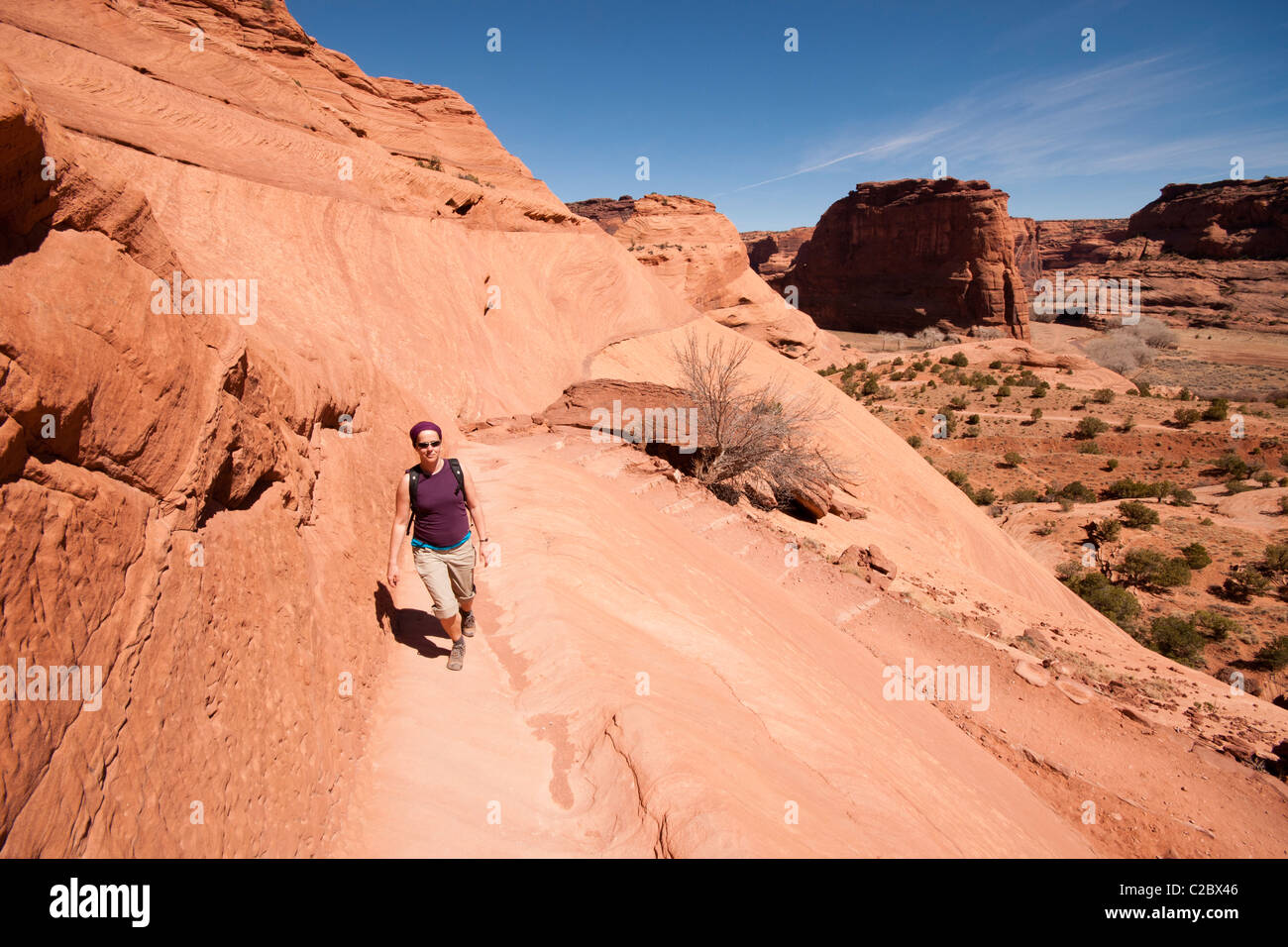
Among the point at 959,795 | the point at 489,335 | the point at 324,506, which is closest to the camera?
the point at 324,506

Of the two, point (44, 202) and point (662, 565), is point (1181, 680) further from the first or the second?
point (44, 202)

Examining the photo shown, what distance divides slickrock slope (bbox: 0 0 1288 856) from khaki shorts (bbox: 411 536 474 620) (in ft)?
1.45

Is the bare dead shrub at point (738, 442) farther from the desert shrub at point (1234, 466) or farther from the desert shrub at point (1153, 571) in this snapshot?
the desert shrub at point (1234, 466)

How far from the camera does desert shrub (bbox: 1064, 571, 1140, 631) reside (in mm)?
15273

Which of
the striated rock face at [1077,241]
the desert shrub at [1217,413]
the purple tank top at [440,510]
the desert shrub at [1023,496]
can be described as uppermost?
the striated rock face at [1077,241]

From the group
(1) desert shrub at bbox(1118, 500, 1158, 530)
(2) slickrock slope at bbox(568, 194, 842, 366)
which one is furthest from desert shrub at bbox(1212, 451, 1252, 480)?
(2) slickrock slope at bbox(568, 194, 842, 366)

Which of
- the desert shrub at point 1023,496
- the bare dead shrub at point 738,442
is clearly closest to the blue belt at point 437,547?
the bare dead shrub at point 738,442

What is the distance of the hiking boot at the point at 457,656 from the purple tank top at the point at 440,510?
0.62 meters

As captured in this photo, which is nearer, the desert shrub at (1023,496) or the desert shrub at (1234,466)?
the desert shrub at (1023,496)

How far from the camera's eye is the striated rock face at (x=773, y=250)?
81.8 meters

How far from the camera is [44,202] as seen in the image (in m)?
2.35

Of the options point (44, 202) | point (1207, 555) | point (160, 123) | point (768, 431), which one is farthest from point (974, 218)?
point (44, 202)

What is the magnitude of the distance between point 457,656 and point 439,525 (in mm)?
819
